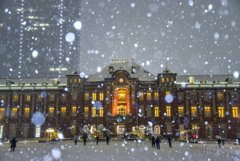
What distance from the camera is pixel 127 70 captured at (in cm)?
5803

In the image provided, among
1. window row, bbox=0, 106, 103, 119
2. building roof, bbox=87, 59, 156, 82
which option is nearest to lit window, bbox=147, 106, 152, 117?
building roof, bbox=87, 59, 156, 82

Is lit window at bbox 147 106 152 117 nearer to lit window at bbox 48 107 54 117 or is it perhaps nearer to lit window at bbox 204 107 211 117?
lit window at bbox 204 107 211 117

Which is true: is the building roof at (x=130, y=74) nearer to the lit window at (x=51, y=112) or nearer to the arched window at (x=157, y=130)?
the lit window at (x=51, y=112)

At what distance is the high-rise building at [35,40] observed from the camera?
355ft

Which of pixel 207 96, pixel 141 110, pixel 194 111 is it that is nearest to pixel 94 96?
pixel 141 110

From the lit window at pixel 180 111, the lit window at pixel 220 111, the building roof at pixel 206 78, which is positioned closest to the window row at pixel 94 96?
the lit window at pixel 180 111

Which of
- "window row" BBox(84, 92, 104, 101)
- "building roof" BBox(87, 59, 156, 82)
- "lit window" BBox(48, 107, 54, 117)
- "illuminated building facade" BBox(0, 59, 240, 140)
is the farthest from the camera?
"building roof" BBox(87, 59, 156, 82)

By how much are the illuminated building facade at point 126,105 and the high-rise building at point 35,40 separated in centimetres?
5501

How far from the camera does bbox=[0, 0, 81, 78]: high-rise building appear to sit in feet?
355

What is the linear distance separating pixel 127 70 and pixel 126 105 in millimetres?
8680

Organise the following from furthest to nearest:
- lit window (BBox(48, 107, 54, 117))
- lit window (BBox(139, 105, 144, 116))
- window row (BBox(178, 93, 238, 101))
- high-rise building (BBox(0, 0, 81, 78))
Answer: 1. high-rise building (BBox(0, 0, 81, 78))
2. lit window (BBox(48, 107, 54, 117))
3. lit window (BBox(139, 105, 144, 116))
4. window row (BBox(178, 93, 238, 101))

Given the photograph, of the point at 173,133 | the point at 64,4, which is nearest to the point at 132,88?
the point at 173,133

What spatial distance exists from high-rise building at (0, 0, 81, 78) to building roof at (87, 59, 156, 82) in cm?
5890

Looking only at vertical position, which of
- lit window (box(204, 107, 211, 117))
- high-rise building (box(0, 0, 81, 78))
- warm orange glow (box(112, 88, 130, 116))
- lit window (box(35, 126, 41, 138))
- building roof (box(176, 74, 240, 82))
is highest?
high-rise building (box(0, 0, 81, 78))
